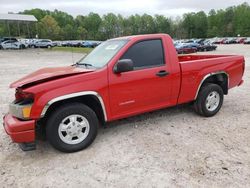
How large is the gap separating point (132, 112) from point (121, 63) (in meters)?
0.96

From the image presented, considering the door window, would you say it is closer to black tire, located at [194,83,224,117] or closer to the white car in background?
black tire, located at [194,83,224,117]

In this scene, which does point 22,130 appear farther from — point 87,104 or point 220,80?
point 220,80

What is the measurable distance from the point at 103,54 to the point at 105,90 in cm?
92

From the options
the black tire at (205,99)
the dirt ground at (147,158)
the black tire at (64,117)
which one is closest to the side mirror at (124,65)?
the black tire at (64,117)

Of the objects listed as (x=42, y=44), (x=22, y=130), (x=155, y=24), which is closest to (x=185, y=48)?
(x=42, y=44)

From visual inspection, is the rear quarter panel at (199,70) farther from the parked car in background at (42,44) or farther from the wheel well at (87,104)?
the parked car in background at (42,44)

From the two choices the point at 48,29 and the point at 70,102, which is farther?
the point at 48,29

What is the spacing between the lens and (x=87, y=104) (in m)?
4.54

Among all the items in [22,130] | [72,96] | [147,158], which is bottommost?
[147,158]

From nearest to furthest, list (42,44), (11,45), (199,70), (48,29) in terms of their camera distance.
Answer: (199,70) < (11,45) < (42,44) < (48,29)

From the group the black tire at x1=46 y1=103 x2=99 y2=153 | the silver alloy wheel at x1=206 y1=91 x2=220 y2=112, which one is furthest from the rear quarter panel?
the black tire at x1=46 y1=103 x2=99 y2=153

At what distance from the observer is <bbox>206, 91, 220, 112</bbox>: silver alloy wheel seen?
5734mm

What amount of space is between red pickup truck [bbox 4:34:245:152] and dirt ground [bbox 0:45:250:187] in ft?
1.12

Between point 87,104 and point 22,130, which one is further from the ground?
point 87,104
